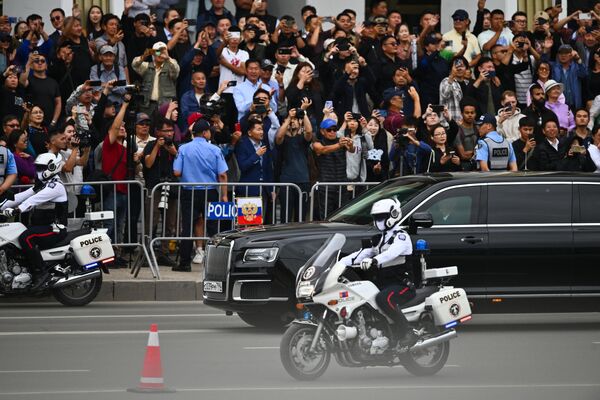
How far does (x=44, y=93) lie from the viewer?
72.1ft

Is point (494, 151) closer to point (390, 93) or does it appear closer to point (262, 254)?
point (390, 93)

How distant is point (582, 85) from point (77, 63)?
8513 millimetres

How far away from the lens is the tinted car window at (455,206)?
16141 mm

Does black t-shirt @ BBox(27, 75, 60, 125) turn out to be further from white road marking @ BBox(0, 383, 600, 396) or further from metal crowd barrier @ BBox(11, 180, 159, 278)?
white road marking @ BBox(0, 383, 600, 396)

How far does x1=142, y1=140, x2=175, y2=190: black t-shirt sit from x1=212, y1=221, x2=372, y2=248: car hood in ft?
16.7

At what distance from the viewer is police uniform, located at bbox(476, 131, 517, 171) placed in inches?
834

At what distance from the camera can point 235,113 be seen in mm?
22641

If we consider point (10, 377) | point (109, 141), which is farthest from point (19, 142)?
point (10, 377)

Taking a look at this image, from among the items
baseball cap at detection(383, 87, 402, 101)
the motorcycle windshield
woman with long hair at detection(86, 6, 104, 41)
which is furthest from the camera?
woman with long hair at detection(86, 6, 104, 41)

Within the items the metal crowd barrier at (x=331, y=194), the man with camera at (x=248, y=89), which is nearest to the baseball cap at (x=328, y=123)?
the metal crowd barrier at (x=331, y=194)

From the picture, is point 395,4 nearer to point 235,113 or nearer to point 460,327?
point 235,113

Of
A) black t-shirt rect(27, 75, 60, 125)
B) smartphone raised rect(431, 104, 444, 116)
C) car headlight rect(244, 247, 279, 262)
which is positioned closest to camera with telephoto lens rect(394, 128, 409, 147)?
smartphone raised rect(431, 104, 444, 116)

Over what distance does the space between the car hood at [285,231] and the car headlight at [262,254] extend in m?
0.11

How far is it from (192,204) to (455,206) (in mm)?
5288
